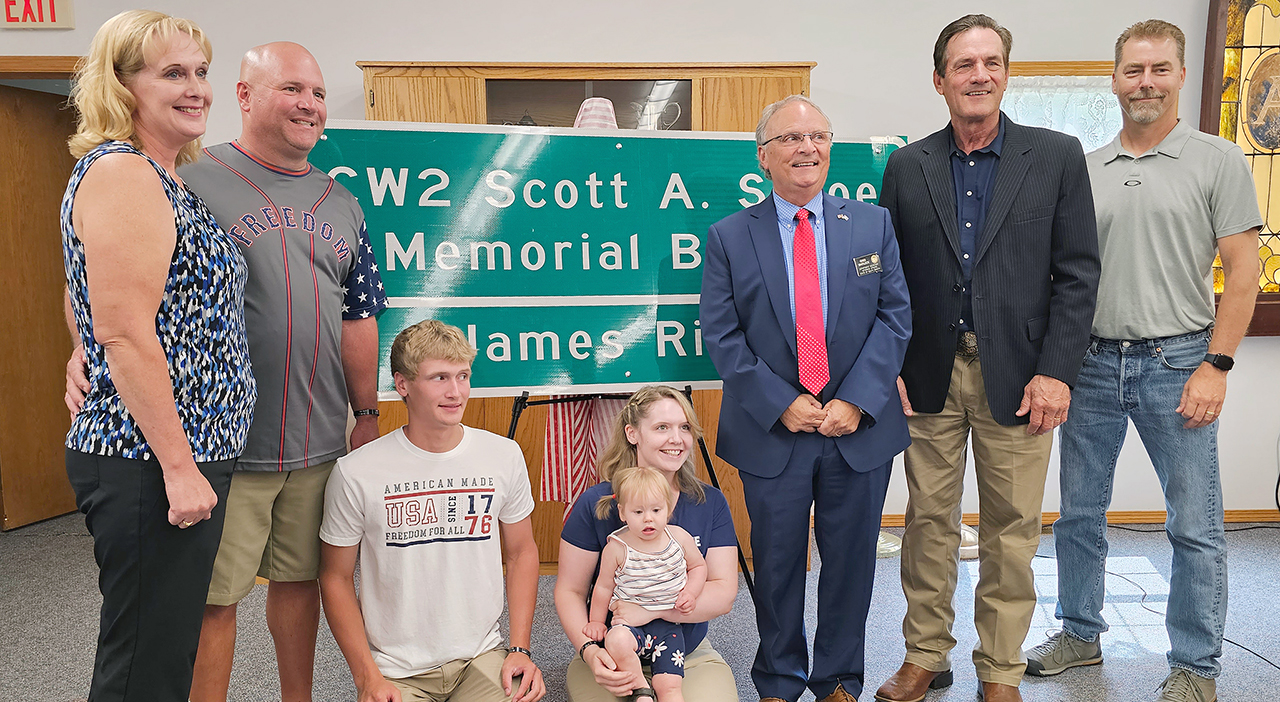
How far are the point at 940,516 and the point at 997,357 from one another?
48 cm

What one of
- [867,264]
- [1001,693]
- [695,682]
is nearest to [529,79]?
[867,264]

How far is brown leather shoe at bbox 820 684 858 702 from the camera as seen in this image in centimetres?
213

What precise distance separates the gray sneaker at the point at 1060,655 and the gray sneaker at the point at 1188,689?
253mm

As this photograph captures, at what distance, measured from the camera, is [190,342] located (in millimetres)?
1458

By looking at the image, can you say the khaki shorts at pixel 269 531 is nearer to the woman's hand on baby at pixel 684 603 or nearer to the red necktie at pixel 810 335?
the woman's hand on baby at pixel 684 603

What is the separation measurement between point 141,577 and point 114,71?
87 cm

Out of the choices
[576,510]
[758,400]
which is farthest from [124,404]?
[758,400]

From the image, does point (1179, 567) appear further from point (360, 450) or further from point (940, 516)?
point (360, 450)

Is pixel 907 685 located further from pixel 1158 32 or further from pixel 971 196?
pixel 1158 32

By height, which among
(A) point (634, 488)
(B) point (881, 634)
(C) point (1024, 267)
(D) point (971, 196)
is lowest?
(B) point (881, 634)

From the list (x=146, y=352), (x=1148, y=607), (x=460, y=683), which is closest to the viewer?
(x=146, y=352)

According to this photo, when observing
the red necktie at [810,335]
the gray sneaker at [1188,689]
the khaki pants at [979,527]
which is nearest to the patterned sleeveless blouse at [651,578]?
the red necktie at [810,335]

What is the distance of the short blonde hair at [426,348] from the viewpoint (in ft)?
5.96

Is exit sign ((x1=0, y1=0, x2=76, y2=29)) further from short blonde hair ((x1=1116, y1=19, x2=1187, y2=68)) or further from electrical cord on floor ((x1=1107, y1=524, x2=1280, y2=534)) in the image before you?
electrical cord on floor ((x1=1107, y1=524, x2=1280, y2=534))
